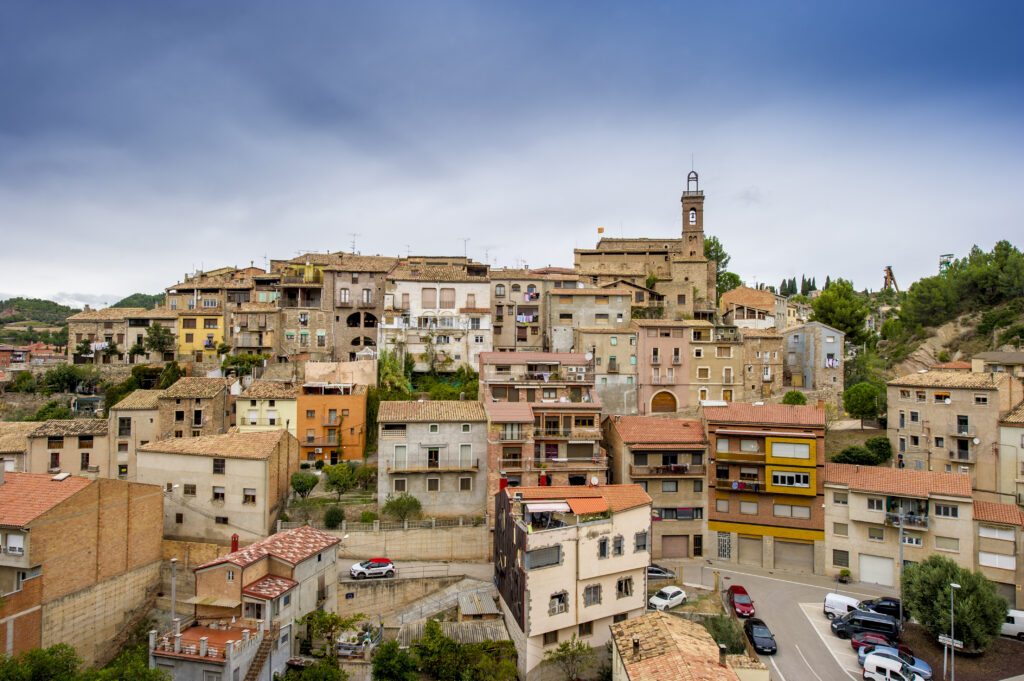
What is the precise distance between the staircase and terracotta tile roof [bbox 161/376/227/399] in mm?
23542

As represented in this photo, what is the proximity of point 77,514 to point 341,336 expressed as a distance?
31.9 meters

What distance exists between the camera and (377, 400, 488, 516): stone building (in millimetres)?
39781

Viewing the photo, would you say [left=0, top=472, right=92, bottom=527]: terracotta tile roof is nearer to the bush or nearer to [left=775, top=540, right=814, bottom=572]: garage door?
the bush

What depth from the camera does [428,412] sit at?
41.3m

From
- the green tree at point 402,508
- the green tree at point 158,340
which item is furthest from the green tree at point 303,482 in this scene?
the green tree at point 158,340

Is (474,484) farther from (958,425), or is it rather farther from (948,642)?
(958,425)

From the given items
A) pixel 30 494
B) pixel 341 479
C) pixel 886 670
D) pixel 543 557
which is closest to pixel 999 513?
pixel 886 670

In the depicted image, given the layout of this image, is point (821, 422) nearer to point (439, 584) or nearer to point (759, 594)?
point (759, 594)

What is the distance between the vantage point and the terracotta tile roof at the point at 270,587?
28.0 meters

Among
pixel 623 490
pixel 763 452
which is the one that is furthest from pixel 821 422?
pixel 623 490

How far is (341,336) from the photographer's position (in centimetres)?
6188

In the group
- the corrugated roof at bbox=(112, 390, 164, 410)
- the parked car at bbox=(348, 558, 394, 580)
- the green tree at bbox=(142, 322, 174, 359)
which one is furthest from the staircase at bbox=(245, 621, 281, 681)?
the green tree at bbox=(142, 322, 174, 359)

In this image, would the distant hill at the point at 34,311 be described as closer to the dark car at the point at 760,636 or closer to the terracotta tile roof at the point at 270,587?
the terracotta tile roof at the point at 270,587

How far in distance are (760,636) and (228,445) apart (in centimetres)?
3039
